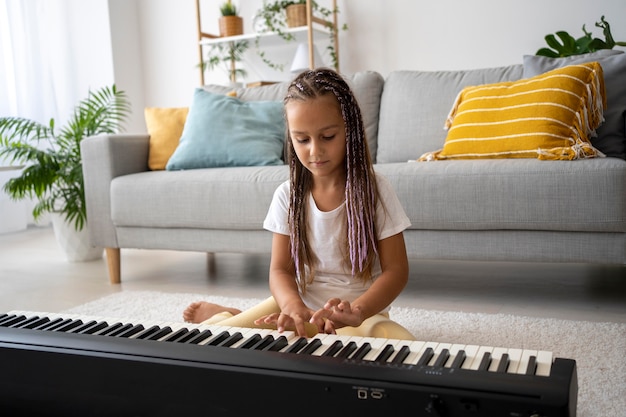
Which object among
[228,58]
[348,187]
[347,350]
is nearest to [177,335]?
[347,350]

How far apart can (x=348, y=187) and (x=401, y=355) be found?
61cm

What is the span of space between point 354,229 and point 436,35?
2990 mm

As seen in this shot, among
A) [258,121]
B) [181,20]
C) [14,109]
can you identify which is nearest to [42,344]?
[258,121]

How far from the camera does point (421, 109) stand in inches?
111

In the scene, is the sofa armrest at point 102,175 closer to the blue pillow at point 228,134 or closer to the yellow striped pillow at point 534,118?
the blue pillow at point 228,134

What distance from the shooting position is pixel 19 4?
4.53 meters

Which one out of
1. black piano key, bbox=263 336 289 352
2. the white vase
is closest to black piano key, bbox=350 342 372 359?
black piano key, bbox=263 336 289 352

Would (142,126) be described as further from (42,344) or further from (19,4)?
(42,344)

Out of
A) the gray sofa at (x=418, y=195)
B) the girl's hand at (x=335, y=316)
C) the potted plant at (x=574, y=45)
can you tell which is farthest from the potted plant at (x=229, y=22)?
the girl's hand at (x=335, y=316)

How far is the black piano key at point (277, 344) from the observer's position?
0.89m

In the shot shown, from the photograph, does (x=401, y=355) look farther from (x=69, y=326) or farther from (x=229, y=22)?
(x=229, y=22)

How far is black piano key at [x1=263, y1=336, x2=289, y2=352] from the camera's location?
35.1 inches

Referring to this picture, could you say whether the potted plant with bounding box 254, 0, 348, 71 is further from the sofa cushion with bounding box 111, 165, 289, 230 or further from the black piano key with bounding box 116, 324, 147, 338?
the black piano key with bounding box 116, 324, 147, 338

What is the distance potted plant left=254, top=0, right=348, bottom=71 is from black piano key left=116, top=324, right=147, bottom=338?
3.44m
